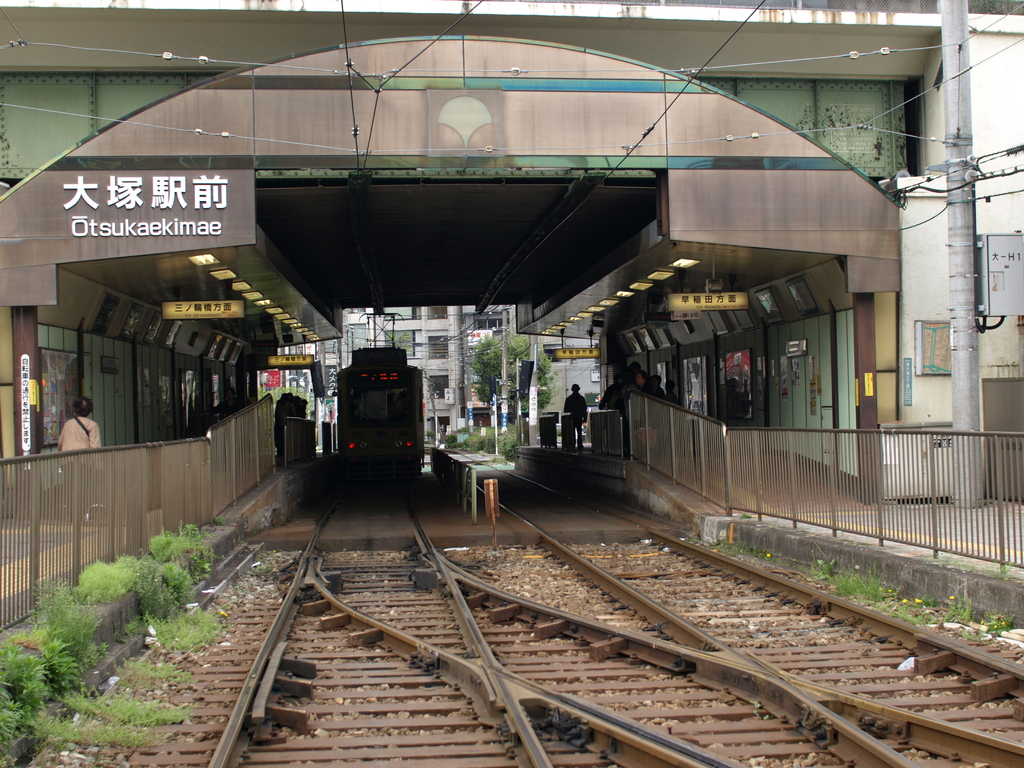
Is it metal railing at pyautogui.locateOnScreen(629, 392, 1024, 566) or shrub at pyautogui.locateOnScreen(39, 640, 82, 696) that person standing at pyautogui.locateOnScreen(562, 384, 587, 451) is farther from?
shrub at pyautogui.locateOnScreen(39, 640, 82, 696)

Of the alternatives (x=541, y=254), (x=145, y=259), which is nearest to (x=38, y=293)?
(x=145, y=259)

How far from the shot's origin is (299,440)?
22.5m

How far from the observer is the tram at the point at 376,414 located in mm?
24297

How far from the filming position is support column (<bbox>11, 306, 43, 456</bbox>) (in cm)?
1242

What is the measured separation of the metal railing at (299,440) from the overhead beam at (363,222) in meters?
3.90

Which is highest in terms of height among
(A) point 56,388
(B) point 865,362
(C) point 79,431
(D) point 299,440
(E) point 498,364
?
(E) point 498,364

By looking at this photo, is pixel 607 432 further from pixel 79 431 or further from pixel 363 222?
pixel 79 431

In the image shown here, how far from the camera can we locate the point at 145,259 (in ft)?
42.9

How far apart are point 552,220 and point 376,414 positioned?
10.1 m

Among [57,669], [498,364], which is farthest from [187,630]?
[498,364]

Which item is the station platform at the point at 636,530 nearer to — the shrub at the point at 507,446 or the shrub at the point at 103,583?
the shrub at the point at 103,583

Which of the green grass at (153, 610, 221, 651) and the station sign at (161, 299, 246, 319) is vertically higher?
the station sign at (161, 299, 246, 319)

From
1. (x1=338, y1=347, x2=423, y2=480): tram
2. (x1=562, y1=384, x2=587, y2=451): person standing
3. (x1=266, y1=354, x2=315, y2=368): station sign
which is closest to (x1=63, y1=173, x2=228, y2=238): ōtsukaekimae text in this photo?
(x1=266, y1=354, x2=315, y2=368): station sign

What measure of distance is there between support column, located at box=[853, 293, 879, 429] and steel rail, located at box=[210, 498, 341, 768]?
836 centimetres
